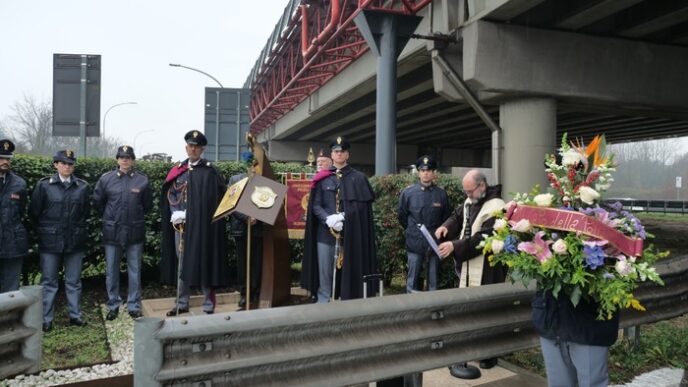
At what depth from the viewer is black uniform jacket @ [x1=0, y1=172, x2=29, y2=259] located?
5711 mm

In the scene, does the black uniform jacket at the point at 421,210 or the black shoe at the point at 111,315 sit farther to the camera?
the black uniform jacket at the point at 421,210

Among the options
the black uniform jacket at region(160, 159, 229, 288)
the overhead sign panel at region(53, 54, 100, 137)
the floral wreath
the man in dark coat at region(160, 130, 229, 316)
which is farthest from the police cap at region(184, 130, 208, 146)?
the floral wreath

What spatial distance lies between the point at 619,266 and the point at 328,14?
1791 cm

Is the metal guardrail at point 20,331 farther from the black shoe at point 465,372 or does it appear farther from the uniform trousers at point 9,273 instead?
the uniform trousers at point 9,273

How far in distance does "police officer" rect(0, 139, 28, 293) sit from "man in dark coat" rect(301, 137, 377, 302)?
310cm

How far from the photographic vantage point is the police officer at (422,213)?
21.7 ft

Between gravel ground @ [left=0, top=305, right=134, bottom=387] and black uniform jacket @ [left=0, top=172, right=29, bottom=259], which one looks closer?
gravel ground @ [left=0, top=305, right=134, bottom=387]

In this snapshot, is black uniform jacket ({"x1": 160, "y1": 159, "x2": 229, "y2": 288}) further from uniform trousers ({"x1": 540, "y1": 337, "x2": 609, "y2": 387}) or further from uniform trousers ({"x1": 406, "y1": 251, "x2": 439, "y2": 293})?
uniform trousers ({"x1": 540, "y1": 337, "x2": 609, "y2": 387})

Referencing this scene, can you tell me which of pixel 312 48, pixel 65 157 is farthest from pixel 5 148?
pixel 312 48

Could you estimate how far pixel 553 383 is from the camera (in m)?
3.06

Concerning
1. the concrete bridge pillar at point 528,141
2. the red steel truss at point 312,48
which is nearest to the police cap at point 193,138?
the red steel truss at point 312,48

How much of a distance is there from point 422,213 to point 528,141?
7.05 m

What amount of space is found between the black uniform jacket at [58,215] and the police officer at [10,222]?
0.16 m

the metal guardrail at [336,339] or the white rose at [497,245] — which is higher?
the white rose at [497,245]
